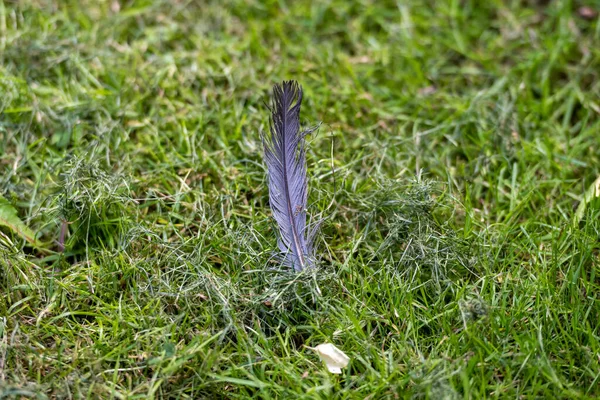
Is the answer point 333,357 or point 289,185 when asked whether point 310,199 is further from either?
point 333,357

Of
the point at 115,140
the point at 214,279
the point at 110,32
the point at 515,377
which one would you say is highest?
the point at 110,32

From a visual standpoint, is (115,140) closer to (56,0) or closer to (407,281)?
(56,0)

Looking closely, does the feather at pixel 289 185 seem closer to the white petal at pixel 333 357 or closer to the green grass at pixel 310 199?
the green grass at pixel 310 199

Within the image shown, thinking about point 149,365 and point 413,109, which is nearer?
point 149,365

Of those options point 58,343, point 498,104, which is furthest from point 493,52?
point 58,343

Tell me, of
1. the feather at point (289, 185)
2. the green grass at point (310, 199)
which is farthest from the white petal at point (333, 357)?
the feather at point (289, 185)

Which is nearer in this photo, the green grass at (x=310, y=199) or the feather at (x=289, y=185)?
the green grass at (x=310, y=199)

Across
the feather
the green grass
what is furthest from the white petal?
the feather
